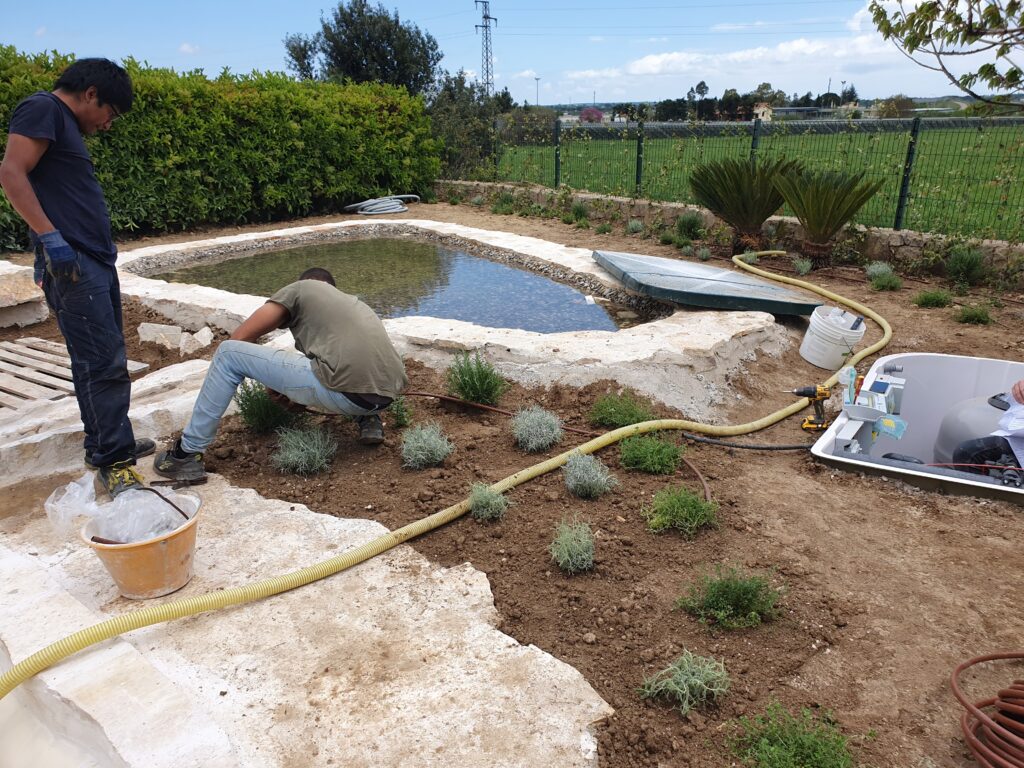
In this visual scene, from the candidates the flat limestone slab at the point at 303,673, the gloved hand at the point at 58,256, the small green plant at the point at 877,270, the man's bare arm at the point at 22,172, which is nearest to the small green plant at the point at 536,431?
the flat limestone slab at the point at 303,673

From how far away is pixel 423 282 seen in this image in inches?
287

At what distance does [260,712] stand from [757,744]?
1.35m

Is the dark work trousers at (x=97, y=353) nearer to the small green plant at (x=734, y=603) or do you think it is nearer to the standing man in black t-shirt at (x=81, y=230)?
the standing man in black t-shirt at (x=81, y=230)

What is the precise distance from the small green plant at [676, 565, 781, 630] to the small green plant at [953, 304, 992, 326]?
4263mm

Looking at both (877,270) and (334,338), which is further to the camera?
(877,270)

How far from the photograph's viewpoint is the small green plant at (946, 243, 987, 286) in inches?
242

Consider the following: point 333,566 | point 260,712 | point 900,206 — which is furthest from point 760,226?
point 260,712

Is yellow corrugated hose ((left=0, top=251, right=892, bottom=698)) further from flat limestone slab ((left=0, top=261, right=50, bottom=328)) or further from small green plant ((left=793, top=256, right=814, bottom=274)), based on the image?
flat limestone slab ((left=0, top=261, right=50, bottom=328))

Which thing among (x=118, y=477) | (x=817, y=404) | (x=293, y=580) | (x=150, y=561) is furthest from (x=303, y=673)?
(x=817, y=404)

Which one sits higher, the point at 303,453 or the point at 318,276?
the point at 318,276

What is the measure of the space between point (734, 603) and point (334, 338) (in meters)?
2.01

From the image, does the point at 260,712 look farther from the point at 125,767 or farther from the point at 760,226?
the point at 760,226

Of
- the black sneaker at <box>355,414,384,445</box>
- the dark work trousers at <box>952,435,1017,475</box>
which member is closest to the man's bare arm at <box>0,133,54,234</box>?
the black sneaker at <box>355,414,384,445</box>

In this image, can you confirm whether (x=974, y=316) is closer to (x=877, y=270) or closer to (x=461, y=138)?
(x=877, y=270)
